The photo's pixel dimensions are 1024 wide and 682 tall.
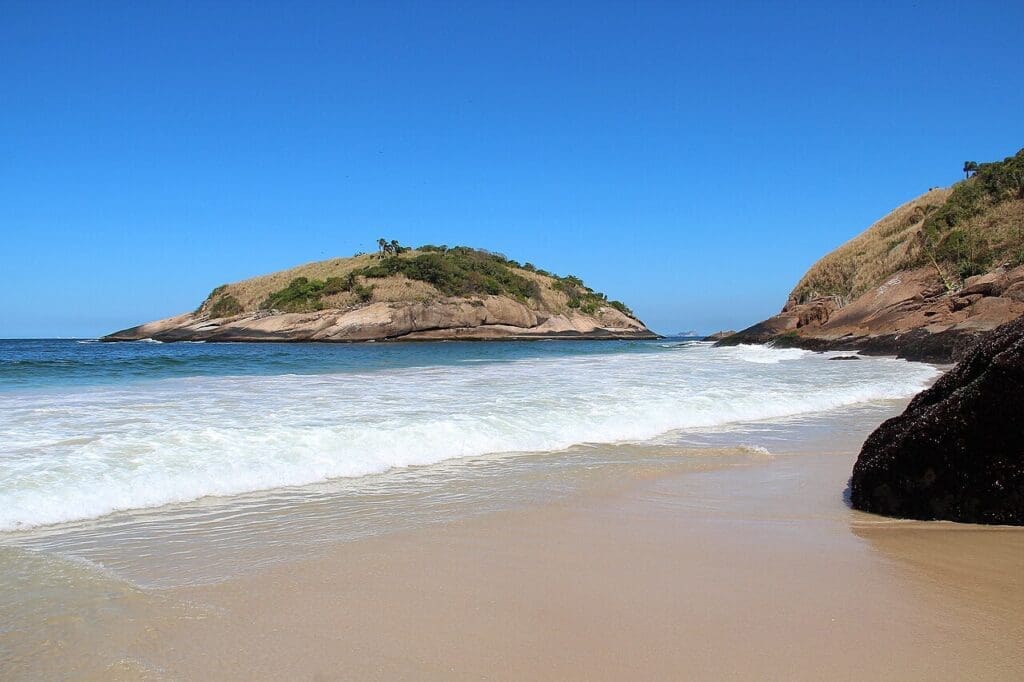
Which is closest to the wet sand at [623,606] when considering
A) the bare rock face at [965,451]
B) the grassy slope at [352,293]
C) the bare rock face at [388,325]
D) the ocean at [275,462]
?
the bare rock face at [965,451]

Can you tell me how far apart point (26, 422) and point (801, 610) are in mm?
8868

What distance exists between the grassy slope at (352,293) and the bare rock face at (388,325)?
2.64 meters

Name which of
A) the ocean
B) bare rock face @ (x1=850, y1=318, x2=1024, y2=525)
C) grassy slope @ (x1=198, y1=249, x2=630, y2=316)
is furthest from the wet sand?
grassy slope @ (x1=198, y1=249, x2=630, y2=316)

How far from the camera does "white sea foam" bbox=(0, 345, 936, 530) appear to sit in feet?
18.3

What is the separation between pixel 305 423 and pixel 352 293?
56.3m

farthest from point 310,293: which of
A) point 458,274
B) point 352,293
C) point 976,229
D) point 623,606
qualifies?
point 623,606

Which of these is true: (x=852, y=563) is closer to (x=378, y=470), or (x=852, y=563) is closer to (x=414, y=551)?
(x=414, y=551)

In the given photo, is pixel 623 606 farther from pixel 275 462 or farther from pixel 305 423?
pixel 305 423

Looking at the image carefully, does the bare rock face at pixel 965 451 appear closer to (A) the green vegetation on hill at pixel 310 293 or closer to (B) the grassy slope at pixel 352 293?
(B) the grassy slope at pixel 352 293

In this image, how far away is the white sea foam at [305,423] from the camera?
558 centimetres

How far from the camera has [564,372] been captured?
57.3ft

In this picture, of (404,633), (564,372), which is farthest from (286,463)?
(564,372)

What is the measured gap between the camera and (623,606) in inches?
120

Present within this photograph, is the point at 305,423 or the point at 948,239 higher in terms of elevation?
the point at 948,239
